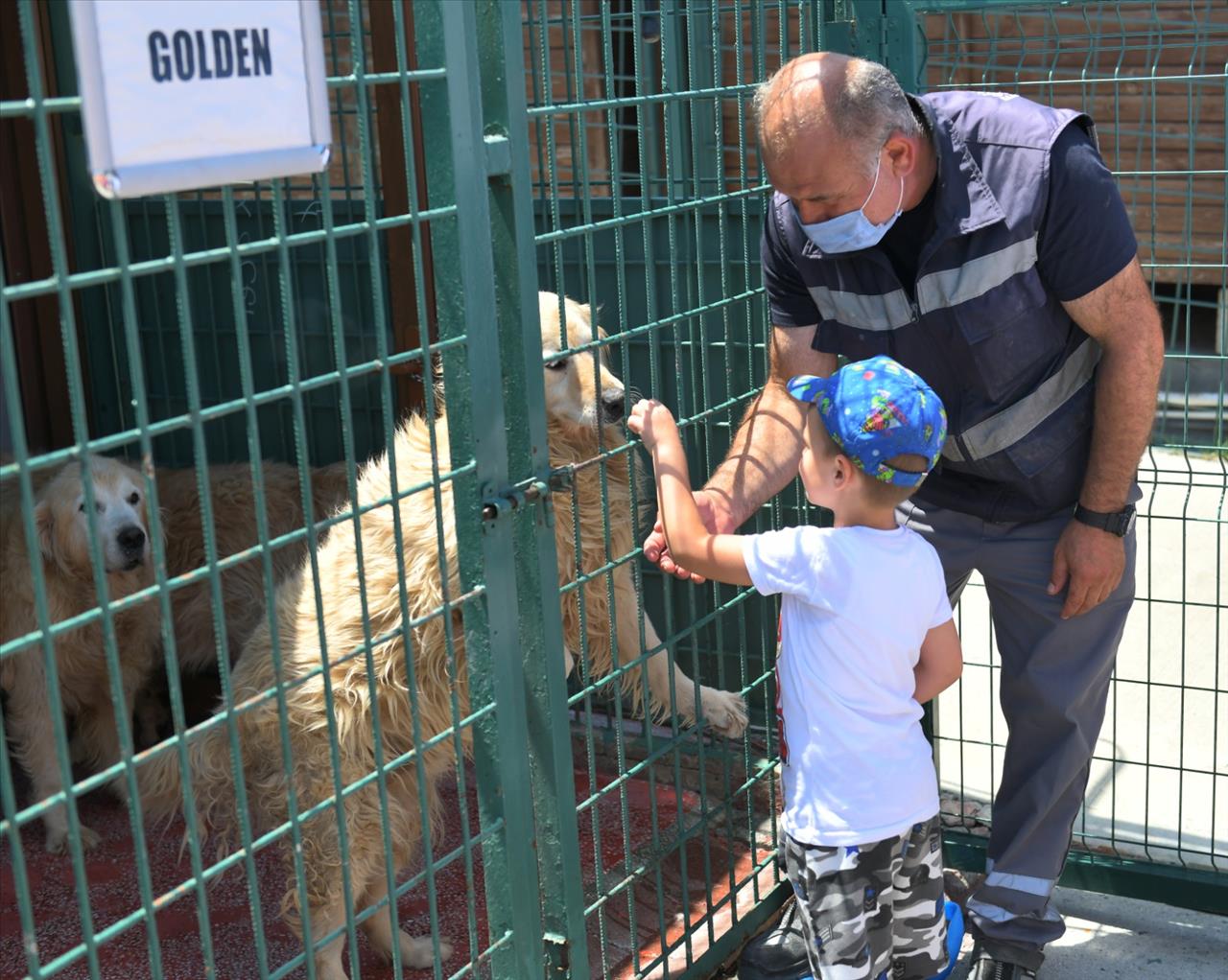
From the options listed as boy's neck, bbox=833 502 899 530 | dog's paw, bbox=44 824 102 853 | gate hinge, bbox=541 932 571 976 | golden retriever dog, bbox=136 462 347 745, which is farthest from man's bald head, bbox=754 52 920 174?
dog's paw, bbox=44 824 102 853

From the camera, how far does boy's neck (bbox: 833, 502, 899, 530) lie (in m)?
2.55

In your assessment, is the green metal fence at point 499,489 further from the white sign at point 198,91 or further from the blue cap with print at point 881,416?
the blue cap with print at point 881,416

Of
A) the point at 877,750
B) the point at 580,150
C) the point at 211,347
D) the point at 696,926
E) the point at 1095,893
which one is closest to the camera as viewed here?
the point at 877,750

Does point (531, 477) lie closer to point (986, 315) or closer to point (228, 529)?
point (986, 315)

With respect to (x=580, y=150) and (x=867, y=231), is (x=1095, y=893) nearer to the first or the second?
(x=867, y=231)

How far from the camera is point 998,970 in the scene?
3289mm

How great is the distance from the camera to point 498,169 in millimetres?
2379

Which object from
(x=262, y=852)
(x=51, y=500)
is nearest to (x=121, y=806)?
(x=262, y=852)

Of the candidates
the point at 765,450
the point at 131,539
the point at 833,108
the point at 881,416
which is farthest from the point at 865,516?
the point at 131,539

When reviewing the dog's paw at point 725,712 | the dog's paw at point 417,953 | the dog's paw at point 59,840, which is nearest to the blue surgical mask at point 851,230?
the dog's paw at point 725,712

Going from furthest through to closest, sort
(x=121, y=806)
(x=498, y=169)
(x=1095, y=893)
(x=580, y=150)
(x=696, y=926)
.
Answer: (x=121, y=806)
(x=1095, y=893)
(x=696, y=926)
(x=580, y=150)
(x=498, y=169)

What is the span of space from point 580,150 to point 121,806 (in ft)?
10.2

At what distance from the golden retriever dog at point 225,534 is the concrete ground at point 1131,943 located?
2.71 meters

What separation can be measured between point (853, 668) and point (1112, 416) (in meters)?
0.85
